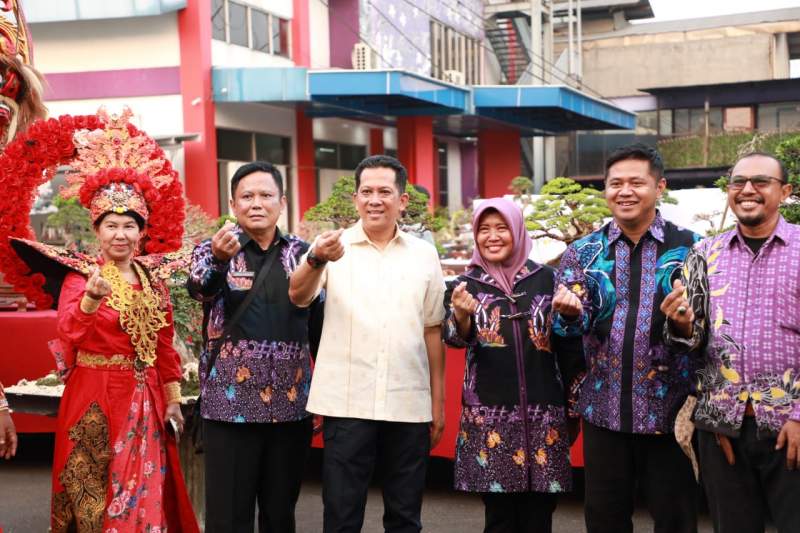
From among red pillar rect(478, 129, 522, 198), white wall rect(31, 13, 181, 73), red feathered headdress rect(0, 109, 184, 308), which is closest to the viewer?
red feathered headdress rect(0, 109, 184, 308)

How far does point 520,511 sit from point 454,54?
76.0 feet

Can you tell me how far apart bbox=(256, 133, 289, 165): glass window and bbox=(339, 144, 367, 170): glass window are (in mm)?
2466

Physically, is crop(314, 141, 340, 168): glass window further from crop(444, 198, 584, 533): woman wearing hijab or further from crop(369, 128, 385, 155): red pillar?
crop(444, 198, 584, 533): woman wearing hijab

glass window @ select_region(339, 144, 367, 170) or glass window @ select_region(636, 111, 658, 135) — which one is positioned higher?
glass window @ select_region(636, 111, 658, 135)

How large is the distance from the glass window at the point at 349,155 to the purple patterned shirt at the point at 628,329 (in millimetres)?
18026

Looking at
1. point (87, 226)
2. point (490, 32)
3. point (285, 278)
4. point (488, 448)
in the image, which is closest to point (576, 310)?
point (488, 448)

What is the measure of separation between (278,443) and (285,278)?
67 cm

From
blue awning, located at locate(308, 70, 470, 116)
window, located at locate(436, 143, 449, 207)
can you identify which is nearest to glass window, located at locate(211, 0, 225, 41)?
blue awning, located at locate(308, 70, 470, 116)

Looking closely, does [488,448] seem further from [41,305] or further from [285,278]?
[41,305]

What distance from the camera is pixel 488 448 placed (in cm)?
369

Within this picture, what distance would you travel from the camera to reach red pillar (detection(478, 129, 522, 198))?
25.2m

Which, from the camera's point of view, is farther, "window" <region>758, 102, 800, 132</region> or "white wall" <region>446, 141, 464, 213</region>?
"white wall" <region>446, 141, 464, 213</region>

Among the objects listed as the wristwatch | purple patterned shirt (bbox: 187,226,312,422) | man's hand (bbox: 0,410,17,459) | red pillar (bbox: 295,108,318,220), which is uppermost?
red pillar (bbox: 295,108,318,220)

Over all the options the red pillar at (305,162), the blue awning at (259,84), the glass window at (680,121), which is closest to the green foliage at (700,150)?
the glass window at (680,121)
